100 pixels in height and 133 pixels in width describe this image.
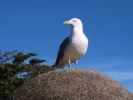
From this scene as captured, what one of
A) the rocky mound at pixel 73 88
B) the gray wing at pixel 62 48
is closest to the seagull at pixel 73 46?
the gray wing at pixel 62 48

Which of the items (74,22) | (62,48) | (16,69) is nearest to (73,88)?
(62,48)

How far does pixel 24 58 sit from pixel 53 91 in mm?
29722

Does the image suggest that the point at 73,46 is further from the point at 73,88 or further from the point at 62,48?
the point at 73,88

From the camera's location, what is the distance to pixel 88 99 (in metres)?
14.5

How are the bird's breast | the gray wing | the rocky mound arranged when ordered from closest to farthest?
the rocky mound, the bird's breast, the gray wing

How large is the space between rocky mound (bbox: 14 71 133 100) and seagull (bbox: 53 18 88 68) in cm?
158

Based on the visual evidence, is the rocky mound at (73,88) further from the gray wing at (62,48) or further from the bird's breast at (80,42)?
the gray wing at (62,48)

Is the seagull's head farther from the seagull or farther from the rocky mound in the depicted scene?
the rocky mound

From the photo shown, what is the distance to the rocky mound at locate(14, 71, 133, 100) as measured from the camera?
573 inches

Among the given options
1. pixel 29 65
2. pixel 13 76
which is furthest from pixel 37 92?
pixel 29 65

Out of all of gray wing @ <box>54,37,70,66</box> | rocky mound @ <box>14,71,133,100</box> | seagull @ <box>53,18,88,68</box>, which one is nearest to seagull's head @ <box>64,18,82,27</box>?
seagull @ <box>53,18,88,68</box>

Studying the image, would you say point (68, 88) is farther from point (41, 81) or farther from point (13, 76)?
point (13, 76)

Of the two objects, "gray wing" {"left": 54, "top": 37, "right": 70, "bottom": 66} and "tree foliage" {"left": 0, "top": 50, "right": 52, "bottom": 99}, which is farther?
"tree foliage" {"left": 0, "top": 50, "right": 52, "bottom": 99}

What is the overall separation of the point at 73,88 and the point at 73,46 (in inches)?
100
